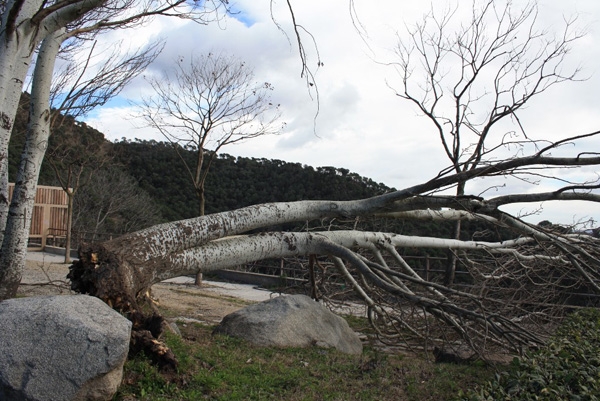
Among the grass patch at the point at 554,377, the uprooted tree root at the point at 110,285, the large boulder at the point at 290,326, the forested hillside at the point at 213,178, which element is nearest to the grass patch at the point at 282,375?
the large boulder at the point at 290,326

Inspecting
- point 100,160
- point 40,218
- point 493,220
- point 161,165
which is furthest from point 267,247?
point 161,165

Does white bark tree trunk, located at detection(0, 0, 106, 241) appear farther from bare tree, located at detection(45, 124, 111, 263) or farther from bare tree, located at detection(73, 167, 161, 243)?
bare tree, located at detection(73, 167, 161, 243)

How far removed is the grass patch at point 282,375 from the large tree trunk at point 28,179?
2.20 m

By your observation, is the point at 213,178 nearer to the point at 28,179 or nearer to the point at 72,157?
the point at 72,157

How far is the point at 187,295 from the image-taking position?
1207 cm

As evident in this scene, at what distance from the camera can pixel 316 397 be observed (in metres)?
4.71

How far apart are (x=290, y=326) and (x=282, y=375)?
144 centimetres

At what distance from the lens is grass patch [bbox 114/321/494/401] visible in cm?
447

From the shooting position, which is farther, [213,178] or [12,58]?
[213,178]

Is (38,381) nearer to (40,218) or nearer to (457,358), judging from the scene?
(457,358)

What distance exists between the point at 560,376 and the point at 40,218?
22772 mm

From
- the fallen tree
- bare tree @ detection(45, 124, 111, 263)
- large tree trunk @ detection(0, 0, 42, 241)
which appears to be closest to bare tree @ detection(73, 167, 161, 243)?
bare tree @ detection(45, 124, 111, 263)

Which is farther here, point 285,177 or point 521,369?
point 285,177

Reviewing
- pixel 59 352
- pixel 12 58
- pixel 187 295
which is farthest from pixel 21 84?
pixel 187 295
